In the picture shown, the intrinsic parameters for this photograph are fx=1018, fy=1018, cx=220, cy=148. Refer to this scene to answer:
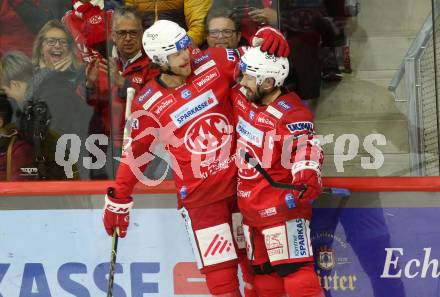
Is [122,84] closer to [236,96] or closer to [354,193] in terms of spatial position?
[236,96]

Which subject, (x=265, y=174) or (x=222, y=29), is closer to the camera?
(x=265, y=174)

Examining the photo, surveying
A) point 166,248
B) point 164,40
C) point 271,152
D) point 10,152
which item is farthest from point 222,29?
point 10,152

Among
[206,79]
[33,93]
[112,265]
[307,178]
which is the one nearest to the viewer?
[307,178]

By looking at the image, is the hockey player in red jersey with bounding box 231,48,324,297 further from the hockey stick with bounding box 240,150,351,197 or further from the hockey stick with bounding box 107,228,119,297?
the hockey stick with bounding box 107,228,119,297

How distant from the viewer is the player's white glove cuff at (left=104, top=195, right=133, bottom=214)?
15.0ft

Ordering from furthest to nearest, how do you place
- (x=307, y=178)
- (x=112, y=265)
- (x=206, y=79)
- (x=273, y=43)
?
1. (x=112, y=265)
2. (x=206, y=79)
3. (x=273, y=43)
4. (x=307, y=178)

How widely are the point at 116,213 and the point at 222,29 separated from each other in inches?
40.8

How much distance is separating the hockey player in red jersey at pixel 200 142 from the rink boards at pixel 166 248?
35cm

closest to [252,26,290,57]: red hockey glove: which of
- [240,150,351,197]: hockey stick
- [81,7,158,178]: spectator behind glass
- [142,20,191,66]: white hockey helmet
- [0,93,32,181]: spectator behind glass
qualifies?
[142,20,191,66]: white hockey helmet

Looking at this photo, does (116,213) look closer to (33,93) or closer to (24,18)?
(33,93)

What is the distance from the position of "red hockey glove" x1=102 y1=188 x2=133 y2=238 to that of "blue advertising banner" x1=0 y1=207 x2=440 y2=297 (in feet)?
0.90

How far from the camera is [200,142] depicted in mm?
4531

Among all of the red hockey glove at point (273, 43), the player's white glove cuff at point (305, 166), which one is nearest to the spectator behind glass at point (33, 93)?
the red hockey glove at point (273, 43)

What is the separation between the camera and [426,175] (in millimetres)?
4719
